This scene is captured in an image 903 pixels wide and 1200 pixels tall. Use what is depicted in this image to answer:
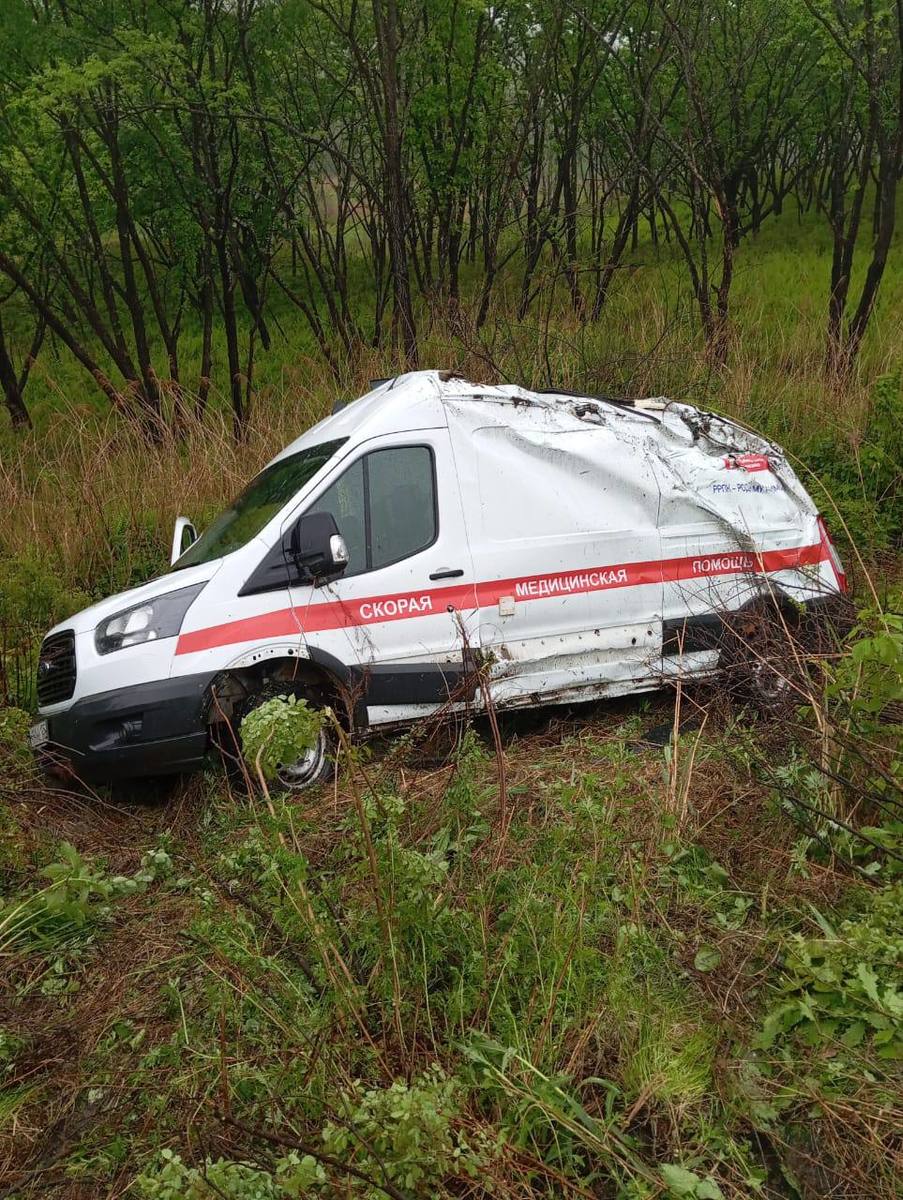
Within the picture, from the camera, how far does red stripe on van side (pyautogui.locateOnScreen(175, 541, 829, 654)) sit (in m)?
5.54

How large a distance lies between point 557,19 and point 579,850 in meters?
13.7

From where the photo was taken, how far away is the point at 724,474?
675 cm

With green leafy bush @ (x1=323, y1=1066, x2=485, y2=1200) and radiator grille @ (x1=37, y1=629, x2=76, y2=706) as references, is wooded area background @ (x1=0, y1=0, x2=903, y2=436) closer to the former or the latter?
radiator grille @ (x1=37, y1=629, x2=76, y2=706)

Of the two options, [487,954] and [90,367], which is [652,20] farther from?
[487,954]

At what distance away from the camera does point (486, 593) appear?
5.98m

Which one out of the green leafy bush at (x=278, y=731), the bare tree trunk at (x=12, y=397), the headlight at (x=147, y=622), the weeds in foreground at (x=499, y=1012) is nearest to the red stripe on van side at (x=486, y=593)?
the headlight at (x=147, y=622)

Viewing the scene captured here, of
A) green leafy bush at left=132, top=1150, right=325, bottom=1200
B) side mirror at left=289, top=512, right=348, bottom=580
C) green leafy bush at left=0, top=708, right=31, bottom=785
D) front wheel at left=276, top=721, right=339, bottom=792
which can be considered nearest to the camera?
green leafy bush at left=132, top=1150, right=325, bottom=1200

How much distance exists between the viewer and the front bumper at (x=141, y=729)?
17.6ft

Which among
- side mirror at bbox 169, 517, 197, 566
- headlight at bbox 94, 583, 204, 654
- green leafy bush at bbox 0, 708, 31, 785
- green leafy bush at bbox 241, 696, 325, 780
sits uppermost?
green leafy bush at bbox 241, 696, 325, 780

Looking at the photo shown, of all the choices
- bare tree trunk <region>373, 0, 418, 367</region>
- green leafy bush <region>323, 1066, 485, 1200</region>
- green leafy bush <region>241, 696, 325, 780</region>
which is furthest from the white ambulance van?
bare tree trunk <region>373, 0, 418, 367</region>

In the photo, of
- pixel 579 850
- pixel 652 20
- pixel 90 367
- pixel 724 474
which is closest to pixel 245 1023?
pixel 579 850

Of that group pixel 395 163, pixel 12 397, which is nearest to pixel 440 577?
pixel 395 163

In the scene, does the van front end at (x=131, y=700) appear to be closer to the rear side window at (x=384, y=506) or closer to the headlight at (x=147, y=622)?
the headlight at (x=147, y=622)

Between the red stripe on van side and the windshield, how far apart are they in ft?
1.75
